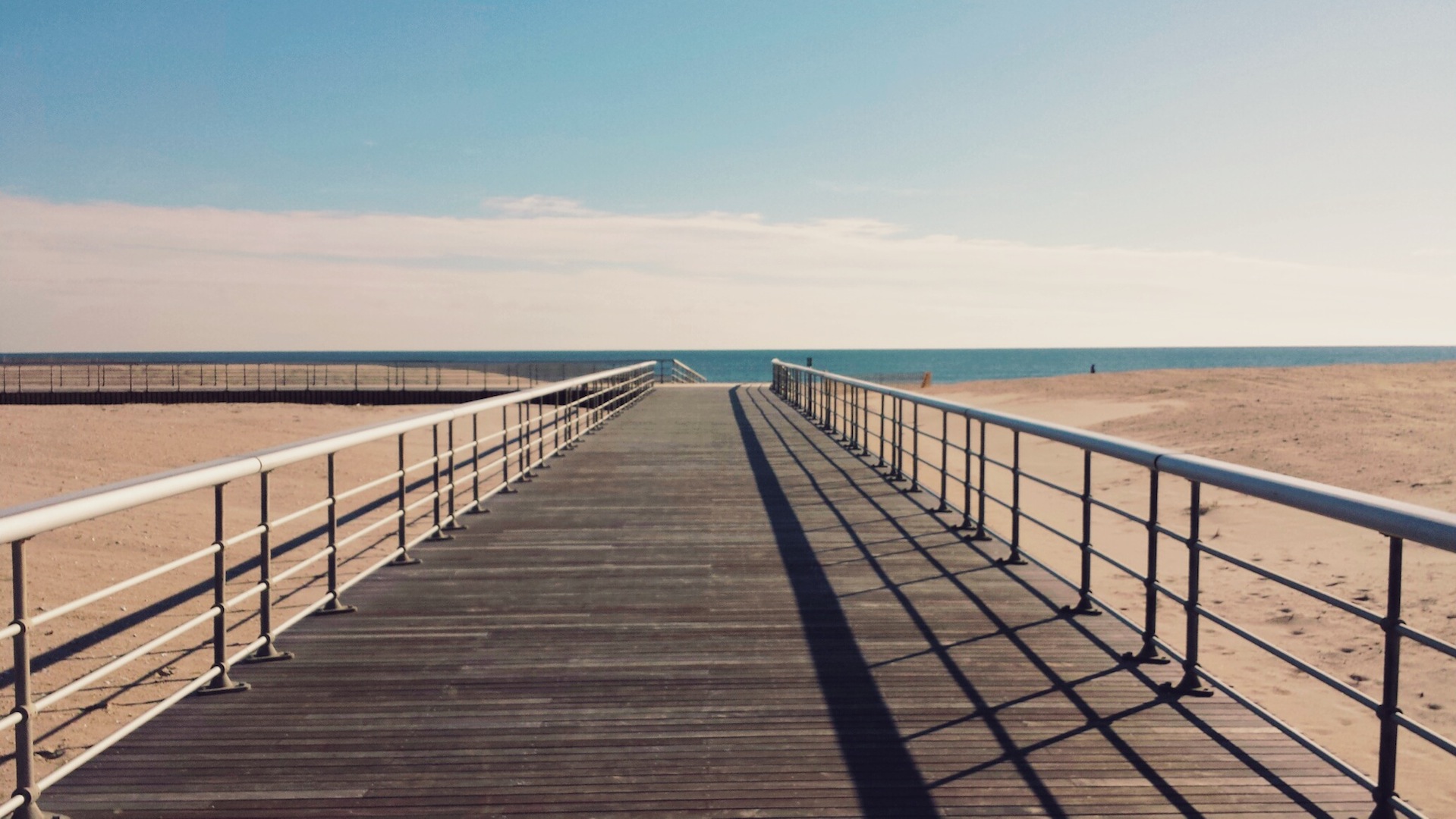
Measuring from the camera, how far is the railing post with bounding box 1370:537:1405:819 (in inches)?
109

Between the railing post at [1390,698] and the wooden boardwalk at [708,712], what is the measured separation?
151 millimetres

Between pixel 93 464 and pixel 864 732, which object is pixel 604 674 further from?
pixel 93 464

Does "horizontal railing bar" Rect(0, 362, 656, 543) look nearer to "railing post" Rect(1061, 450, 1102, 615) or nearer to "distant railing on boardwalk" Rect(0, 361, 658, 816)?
"distant railing on boardwalk" Rect(0, 361, 658, 816)

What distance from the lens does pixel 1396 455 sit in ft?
57.7

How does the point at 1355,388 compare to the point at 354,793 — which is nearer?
the point at 354,793

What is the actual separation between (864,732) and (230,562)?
10019mm

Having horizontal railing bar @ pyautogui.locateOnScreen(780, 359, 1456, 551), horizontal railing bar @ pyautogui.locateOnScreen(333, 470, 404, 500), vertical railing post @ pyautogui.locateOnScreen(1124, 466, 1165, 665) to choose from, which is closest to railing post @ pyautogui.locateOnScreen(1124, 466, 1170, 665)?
vertical railing post @ pyautogui.locateOnScreen(1124, 466, 1165, 665)

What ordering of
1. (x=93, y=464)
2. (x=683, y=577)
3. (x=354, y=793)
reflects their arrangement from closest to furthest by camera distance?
(x=354, y=793) < (x=683, y=577) < (x=93, y=464)

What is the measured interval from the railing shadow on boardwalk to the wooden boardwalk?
0.02m

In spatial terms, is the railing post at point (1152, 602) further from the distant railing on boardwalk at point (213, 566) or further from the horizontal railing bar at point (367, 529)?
the horizontal railing bar at point (367, 529)

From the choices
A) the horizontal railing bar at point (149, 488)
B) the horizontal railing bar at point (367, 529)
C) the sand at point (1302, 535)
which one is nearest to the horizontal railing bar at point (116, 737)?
the horizontal railing bar at point (149, 488)

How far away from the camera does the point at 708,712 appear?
12.6 feet

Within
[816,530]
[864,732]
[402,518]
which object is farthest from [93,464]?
[864,732]

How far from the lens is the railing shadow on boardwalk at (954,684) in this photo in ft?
10.4
